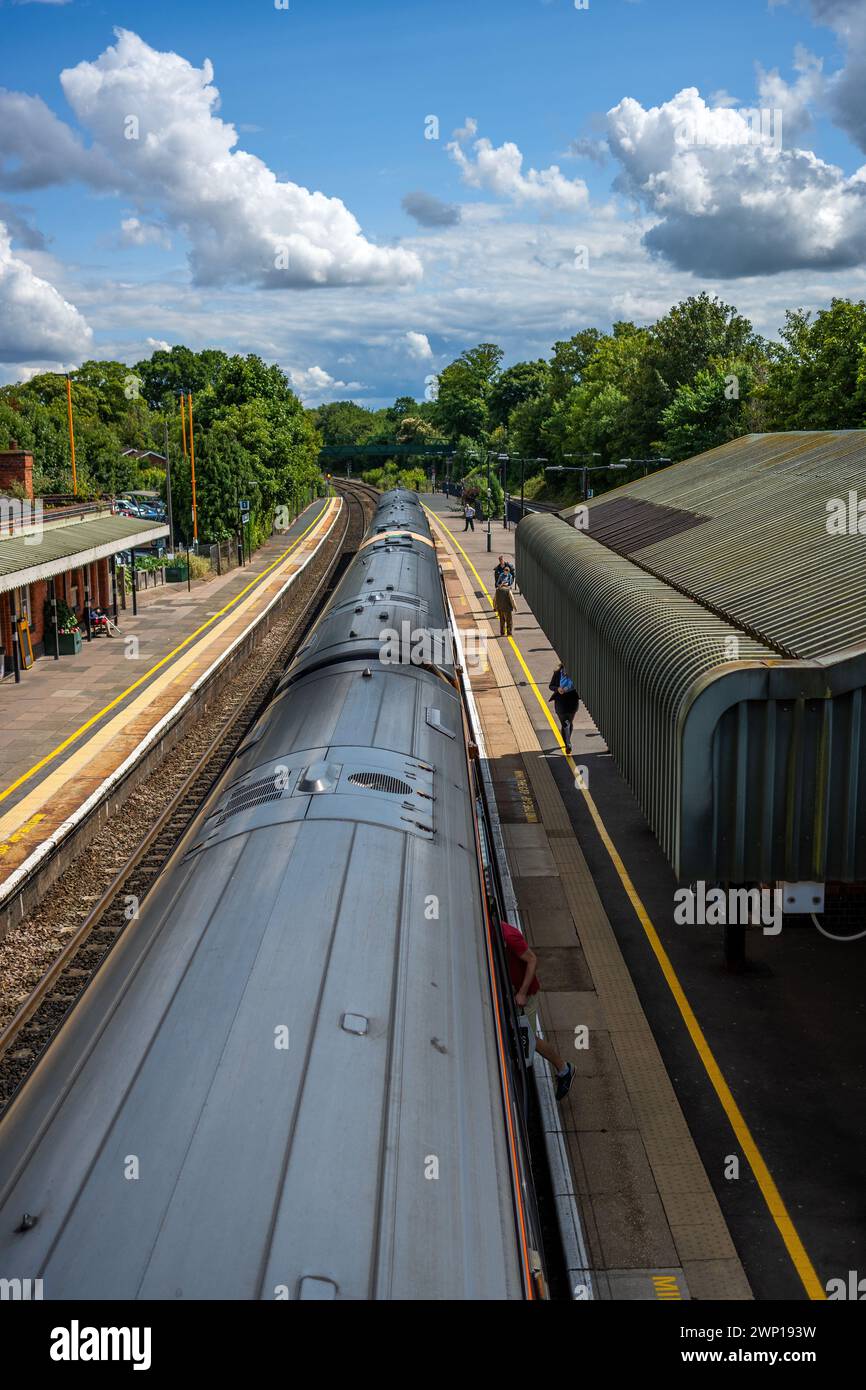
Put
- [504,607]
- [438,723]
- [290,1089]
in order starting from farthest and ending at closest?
[504,607] < [438,723] < [290,1089]

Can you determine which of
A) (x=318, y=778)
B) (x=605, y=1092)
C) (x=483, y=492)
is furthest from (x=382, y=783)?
(x=483, y=492)

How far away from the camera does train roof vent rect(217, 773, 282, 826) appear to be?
8.64m

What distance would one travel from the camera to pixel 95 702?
2508 cm

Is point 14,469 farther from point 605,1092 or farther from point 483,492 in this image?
point 483,492

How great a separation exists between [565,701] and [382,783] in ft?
39.4

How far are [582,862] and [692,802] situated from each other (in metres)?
7.49

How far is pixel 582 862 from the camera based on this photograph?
619 inches

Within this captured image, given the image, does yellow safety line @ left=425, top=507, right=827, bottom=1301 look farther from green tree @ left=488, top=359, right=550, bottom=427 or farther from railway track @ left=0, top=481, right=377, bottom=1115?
green tree @ left=488, top=359, right=550, bottom=427

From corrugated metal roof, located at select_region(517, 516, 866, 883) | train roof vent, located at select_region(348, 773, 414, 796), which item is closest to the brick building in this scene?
train roof vent, located at select_region(348, 773, 414, 796)

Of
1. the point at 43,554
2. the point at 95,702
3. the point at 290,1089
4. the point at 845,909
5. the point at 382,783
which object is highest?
the point at 43,554

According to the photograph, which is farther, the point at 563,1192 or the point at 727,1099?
the point at 727,1099

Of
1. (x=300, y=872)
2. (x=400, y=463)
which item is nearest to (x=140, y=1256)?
(x=300, y=872)

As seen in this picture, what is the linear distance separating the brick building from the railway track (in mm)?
5397

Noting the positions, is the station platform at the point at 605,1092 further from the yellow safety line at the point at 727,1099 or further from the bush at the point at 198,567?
the bush at the point at 198,567
